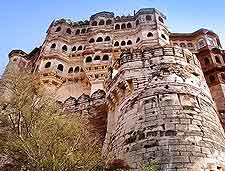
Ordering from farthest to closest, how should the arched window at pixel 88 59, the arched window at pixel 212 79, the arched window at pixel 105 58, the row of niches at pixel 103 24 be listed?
the row of niches at pixel 103 24 → the arched window at pixel 88 59 → the arched window at pixel 105 58 → the arched window at pixel 212 79

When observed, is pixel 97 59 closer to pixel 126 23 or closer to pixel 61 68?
pixel 61 68

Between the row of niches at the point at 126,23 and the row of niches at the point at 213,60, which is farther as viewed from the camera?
the row of niches at the point at 126,23

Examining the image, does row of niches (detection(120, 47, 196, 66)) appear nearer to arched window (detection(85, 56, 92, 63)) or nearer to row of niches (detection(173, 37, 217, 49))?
arched window (detection(85, 56, 92, 63))

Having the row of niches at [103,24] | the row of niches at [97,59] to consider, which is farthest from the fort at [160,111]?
the row of niches at [103,24]

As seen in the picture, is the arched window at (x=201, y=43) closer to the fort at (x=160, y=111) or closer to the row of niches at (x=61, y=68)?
the row of niches at (x=61, y=68)

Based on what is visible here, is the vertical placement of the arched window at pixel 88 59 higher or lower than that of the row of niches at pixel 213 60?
higher

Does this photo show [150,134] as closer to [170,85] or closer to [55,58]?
[170,85]

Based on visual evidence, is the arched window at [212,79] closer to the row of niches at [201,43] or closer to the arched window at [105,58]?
the row of niches at [201,43]

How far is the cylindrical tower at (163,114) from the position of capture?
9.77m

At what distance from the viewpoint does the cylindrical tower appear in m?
9.77

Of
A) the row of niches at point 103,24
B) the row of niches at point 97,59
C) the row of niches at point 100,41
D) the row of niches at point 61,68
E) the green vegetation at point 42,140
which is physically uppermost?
the row of niches at point 103,24

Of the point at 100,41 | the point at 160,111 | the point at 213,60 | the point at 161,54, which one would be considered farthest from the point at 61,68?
the point at 160,111

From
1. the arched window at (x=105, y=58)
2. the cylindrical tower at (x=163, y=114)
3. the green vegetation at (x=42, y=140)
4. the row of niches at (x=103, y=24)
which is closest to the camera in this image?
the green vegetation at (x=42, y=140)

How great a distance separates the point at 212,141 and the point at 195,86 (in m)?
2.74
